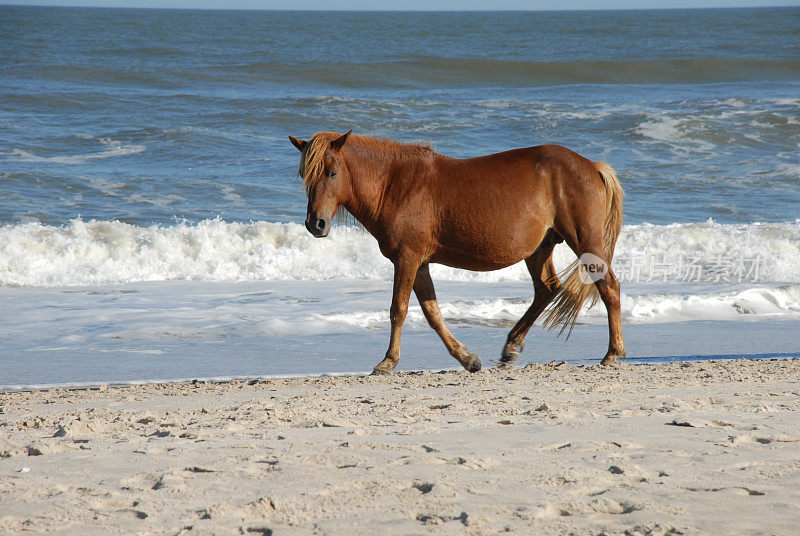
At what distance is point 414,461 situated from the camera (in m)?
2.90

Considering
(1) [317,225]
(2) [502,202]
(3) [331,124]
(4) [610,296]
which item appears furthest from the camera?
(3) [331,124]

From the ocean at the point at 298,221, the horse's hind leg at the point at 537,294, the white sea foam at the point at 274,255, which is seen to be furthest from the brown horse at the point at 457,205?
the white sea foam at the point at 274,255

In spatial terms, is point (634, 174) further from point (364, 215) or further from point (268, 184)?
point (364, 215)

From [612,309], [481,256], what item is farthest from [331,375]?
[612,309]

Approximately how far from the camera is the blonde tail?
5543mm

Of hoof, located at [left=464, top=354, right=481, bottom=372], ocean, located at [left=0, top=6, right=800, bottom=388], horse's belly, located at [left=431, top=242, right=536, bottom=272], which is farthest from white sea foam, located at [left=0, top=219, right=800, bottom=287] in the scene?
hoof, located at [left=464, top=354, right=481, bottom=372]

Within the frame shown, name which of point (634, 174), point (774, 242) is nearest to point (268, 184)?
point (634, 174)

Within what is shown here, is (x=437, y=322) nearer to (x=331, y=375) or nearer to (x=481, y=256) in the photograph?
(x=481, y=256)

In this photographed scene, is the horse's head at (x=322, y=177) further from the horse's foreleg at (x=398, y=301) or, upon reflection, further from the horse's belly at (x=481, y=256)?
the horse's belly at (x=481, y=256)

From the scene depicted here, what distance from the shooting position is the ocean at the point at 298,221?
6484mm

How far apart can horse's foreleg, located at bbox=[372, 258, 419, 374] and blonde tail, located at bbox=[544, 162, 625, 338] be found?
113cm

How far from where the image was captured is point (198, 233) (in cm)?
1013

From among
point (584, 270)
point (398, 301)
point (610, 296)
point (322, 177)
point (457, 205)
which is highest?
point (322, 177)

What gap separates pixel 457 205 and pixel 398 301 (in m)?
0.75
